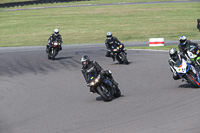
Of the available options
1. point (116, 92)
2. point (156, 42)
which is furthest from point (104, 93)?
point (156, 42)

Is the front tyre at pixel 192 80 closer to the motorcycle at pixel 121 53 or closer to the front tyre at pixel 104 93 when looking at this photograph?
the front tyre at pixel 104 93

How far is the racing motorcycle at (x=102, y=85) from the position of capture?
40.4 ft

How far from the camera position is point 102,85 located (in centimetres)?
1258

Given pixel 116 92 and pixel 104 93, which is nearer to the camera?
pixel 104 93

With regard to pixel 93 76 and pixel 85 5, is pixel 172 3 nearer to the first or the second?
pixel 85 5

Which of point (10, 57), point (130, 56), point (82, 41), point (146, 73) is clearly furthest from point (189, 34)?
point (146, 73)

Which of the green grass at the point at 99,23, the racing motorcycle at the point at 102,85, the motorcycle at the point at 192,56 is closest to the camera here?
the racing motorcycle at the point at 102,85

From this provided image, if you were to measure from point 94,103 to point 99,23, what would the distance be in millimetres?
39901

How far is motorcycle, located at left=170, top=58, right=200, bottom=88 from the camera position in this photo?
13297 mm

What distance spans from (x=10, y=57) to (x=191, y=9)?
35.9m

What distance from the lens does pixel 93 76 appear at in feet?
42.2

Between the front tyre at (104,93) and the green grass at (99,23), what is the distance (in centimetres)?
2689

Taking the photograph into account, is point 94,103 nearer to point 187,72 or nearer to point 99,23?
point 187,72

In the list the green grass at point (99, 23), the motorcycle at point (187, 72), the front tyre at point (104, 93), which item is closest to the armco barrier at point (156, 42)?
the green grass at point (99, 23)
